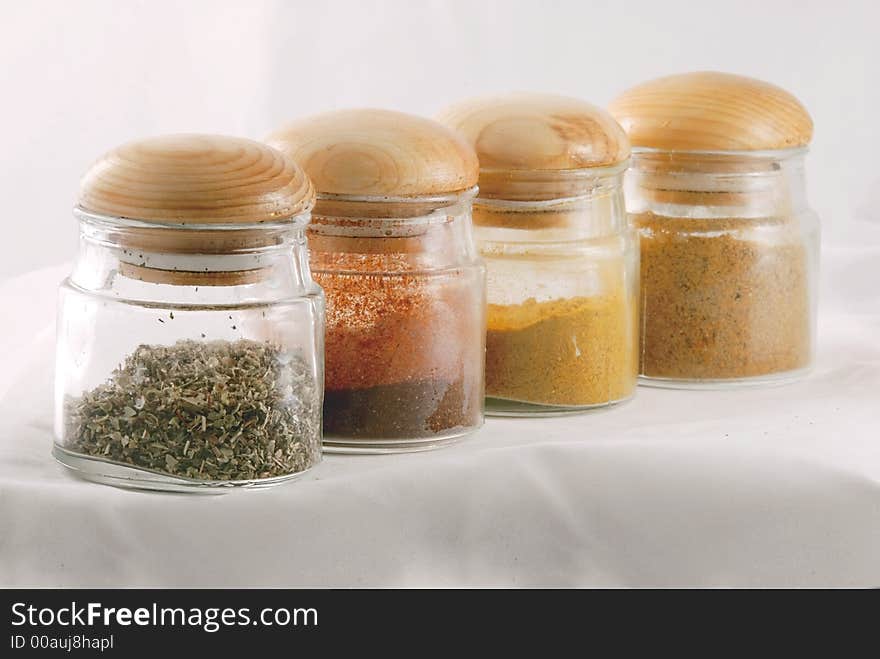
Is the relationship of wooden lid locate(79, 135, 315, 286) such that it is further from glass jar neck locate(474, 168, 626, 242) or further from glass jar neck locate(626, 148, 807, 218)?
glass jar neck locate(626, 148, 807, 218)

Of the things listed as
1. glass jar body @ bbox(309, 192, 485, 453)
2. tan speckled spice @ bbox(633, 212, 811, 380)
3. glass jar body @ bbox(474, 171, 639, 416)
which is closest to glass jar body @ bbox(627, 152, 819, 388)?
tan speckled spice @ bbox(633, 212, 811, 380)

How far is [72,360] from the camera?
1201mm

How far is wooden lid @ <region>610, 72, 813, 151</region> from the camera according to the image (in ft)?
4.88

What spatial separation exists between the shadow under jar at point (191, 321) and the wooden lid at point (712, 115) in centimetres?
43

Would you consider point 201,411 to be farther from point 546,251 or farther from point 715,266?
point 715,266

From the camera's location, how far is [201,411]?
115 centimetres

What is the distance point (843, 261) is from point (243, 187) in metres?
1.16

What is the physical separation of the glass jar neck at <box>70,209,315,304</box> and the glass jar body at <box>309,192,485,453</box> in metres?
0.06

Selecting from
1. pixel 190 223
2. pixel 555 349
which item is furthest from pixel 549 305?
pixel 190 223

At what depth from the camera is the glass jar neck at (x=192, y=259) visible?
1149mm

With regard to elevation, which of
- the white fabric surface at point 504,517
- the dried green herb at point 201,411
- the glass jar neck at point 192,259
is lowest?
the white fabric surface at point 504,517

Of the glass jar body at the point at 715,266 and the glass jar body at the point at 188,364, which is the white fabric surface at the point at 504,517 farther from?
the glass jar body at the point at 715,266

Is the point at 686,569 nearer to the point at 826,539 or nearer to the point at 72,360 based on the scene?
the point at 826,539

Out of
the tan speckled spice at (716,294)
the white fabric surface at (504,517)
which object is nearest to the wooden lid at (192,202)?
the white fabric surface at (504,517)
